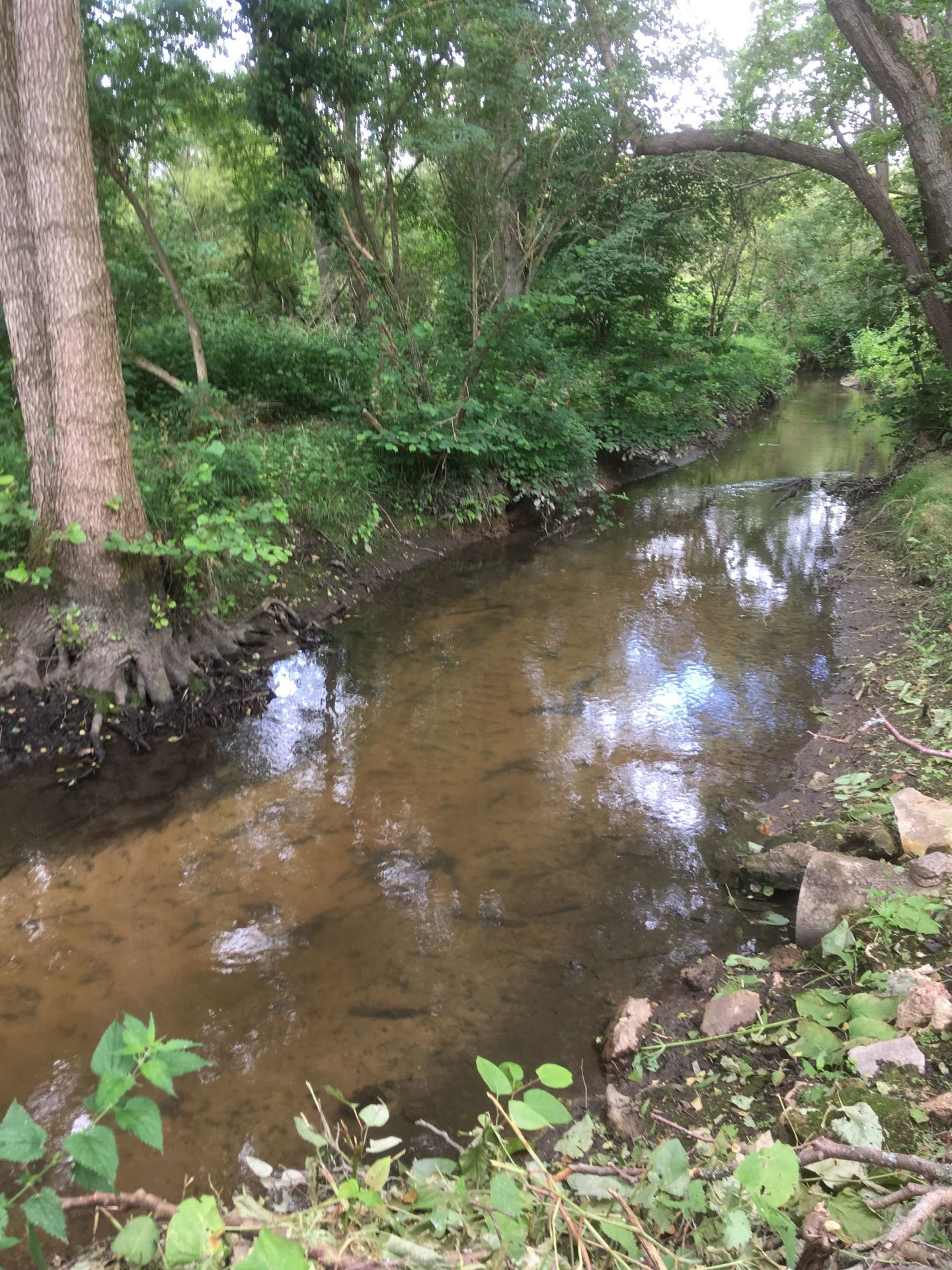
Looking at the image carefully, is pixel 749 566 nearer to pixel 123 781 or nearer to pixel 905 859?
pixel 905 859

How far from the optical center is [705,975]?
10.4 ft

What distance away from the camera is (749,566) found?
29.6 feet

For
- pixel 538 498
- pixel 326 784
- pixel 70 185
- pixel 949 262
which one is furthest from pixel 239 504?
pixel 949 262

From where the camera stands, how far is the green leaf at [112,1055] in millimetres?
1563

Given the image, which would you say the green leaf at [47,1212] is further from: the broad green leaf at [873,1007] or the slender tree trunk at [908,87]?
the slender tree trunk at [908,87]

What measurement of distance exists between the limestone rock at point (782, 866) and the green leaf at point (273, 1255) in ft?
9.56

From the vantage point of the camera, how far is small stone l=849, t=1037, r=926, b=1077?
2164 millimetres

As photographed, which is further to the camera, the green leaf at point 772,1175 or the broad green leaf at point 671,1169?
the broad green leaf at point 671,1169

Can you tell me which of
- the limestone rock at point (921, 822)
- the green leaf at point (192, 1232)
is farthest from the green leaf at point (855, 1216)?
the limestone rock at point (921, 822)

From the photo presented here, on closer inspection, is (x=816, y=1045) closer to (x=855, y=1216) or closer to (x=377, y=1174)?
(x=855, y=1216)

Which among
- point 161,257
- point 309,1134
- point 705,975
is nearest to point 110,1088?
point 309,1134

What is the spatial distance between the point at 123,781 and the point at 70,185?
3878mm

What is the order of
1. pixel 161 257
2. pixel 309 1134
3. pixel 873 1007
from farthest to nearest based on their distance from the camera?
pixel 161 257 < pixel 873 1007 < pixel 309 1134

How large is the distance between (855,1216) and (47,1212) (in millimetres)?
1716
